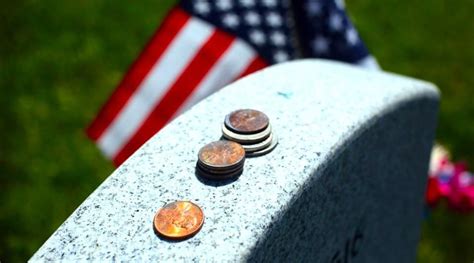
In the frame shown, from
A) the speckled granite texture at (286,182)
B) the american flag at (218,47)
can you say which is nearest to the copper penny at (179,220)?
the speckled granite texture at (286,182)

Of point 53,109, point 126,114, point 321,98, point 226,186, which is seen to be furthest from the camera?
point 53,109

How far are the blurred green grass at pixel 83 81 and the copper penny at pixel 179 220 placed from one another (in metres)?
2.06

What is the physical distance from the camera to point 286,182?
145 centimetres

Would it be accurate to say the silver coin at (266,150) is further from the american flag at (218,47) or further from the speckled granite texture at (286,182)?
the american flag at (218,47)

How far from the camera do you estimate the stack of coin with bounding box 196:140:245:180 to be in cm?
144

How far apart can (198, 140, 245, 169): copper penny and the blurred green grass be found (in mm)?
2018

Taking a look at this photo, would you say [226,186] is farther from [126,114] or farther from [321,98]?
[126,114]

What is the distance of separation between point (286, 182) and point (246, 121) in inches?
7.9

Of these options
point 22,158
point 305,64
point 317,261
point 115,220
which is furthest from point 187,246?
point 22,158

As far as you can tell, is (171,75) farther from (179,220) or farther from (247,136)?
(179,220)

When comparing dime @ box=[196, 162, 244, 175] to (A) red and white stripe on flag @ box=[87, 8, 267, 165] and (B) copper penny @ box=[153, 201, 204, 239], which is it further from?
(A) red and white stripe on flag @ box=[87, 8, 267, 165]

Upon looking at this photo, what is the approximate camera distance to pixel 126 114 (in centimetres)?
265

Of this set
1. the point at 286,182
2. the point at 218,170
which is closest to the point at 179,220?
the point at 218,170

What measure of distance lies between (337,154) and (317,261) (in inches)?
11.2
